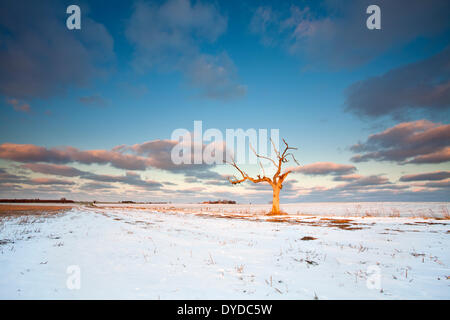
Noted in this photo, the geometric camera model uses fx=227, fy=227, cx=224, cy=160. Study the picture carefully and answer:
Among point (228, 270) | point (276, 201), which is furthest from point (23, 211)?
point (228, 270)

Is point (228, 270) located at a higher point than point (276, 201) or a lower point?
higher

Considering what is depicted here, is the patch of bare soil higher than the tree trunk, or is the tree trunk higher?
the tree trunk

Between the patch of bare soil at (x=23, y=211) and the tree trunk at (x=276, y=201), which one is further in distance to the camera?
the patch of bare soil at (x=23, y=211)

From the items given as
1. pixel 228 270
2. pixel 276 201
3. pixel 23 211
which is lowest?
pixel 23 211

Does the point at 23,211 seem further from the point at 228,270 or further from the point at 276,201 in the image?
the point at 228,270

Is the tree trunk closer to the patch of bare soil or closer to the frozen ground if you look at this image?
the frozen ground

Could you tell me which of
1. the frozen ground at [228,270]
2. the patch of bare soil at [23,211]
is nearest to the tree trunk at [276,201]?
the frozen ground at [228,270]

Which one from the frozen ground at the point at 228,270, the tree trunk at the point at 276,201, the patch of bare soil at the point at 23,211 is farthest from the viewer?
the patch of bare soil at the point at 23,211

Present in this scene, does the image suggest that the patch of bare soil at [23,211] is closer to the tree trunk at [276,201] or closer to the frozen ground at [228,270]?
the frozen ground at [228,270]

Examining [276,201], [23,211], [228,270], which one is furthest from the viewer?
[23,211]

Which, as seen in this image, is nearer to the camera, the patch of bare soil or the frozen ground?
the frozen ground

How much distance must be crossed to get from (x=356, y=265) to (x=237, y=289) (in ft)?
10.9

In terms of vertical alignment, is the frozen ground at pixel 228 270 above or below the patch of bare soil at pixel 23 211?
above

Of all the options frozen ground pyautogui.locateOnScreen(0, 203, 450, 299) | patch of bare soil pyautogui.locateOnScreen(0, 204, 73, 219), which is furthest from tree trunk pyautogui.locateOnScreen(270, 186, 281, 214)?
patch of bare soil pyautogui.locateOnScreen(0, 204, 73, 219)
